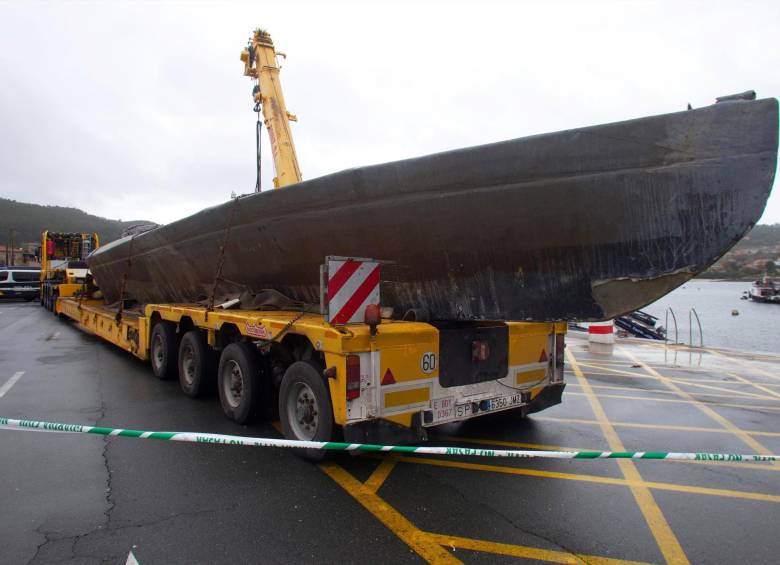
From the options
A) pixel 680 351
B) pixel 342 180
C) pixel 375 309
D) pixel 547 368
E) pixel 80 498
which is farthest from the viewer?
pixel 680 351

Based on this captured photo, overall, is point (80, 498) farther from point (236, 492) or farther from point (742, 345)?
point (742, 345)

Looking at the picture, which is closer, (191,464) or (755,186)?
(755,186)

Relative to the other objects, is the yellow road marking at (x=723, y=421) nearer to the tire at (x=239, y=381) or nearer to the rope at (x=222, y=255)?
the tire at (x=239, y=381)

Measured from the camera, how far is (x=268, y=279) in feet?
18.9

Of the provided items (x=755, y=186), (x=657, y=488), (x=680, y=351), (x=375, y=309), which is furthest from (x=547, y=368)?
(x=680, y=351)

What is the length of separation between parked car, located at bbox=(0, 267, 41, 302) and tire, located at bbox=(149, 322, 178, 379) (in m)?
23.7

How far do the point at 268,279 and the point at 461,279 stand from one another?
2.59 m

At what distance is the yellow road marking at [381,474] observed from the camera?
A: 12.3 ft

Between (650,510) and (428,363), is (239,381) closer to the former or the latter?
(428,363)

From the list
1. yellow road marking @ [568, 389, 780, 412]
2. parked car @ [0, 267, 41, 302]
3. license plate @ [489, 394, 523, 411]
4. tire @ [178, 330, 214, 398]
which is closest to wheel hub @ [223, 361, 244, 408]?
tire @ [178, 330, 214, 398]

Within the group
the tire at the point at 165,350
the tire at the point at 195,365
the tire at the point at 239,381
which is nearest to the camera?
the tire at the point at 239,381

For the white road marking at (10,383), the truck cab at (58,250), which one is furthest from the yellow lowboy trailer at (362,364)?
the truck cab at (58,250)

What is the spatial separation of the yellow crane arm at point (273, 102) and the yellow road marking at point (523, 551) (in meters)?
7.33

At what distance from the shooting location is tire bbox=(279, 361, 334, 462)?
3938 mm
